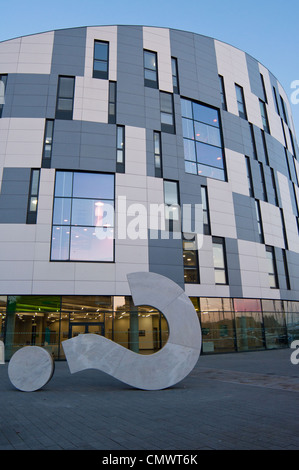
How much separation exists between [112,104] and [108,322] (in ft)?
47.7

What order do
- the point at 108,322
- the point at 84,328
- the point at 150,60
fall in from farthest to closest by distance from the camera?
the point at 150,60
the point at 108,322
the point at 84,328

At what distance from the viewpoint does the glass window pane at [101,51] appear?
23250 millimetres

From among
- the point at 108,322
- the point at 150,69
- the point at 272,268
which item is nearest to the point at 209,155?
the point at 150,69

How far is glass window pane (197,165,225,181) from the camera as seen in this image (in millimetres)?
23859

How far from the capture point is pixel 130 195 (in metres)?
20.8

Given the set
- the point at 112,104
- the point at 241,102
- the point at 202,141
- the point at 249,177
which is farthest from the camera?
the point at 241,102

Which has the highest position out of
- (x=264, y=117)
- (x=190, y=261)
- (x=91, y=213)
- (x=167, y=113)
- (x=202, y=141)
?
(x=264, y=117)

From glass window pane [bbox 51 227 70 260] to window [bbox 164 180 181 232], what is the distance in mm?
6508

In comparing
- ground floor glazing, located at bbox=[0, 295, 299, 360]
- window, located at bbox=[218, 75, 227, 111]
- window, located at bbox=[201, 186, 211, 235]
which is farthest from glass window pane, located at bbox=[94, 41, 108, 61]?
ground floor glazing, located at bbox=[0, 295, 299, 360]

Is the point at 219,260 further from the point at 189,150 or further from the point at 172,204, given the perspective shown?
the point at 189,150

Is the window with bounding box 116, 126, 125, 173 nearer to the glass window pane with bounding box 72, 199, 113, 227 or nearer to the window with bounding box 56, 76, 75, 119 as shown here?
the glass window pane with bounding box 72, 199, 113, 227

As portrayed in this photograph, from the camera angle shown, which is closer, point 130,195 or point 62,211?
point 62,211

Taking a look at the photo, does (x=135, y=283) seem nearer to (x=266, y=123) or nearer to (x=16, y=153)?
(x=16, y=153)

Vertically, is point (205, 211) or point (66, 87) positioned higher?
point (66, 87)
